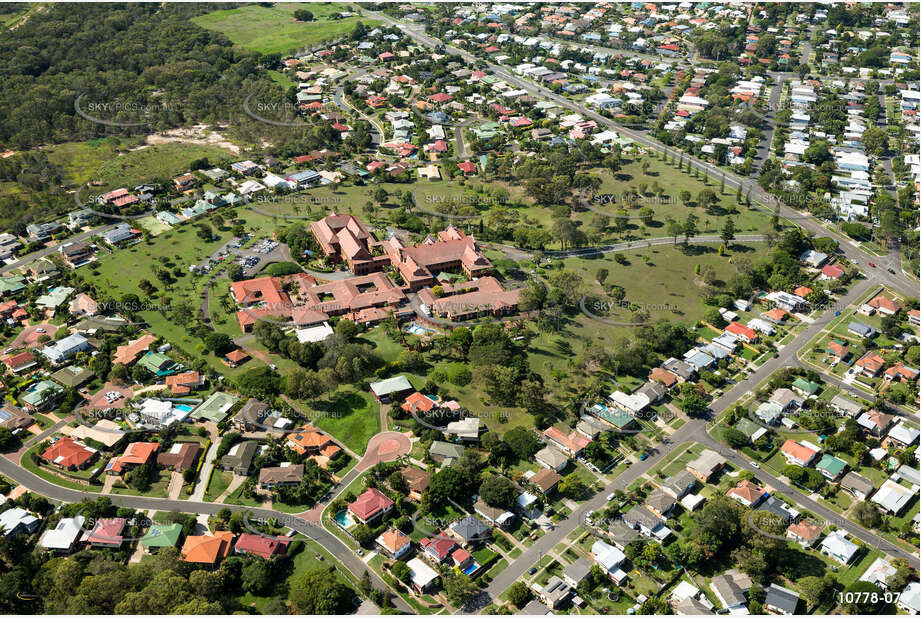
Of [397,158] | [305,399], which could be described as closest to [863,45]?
[397,158]

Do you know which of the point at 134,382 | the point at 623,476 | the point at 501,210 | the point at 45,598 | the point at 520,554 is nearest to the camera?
the point at 45,598

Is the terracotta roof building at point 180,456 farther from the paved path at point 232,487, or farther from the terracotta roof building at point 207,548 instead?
the terracotta roof building at point 207,548

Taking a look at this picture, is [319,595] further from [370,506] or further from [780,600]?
[780,600]

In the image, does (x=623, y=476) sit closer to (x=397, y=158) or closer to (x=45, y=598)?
(x=45, y=598)

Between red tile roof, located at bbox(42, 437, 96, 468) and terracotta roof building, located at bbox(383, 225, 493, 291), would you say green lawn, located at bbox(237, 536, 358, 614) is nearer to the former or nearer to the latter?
red tile roof, located at bbox(42, 437, 96, 468)

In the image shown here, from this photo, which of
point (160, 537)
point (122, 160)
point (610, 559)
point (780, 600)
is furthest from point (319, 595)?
point (122, 160)

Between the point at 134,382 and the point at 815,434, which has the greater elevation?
the point at 134,382
